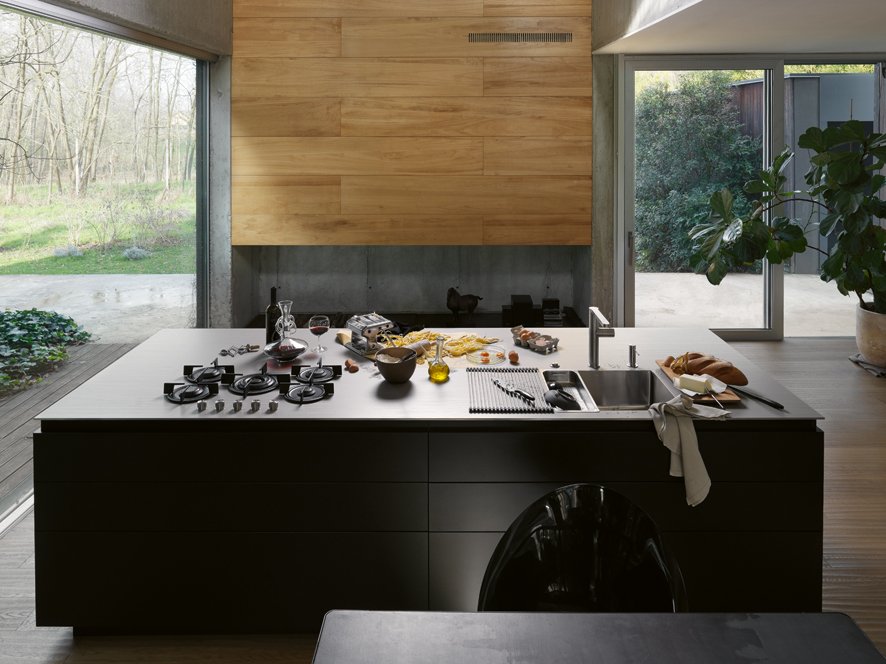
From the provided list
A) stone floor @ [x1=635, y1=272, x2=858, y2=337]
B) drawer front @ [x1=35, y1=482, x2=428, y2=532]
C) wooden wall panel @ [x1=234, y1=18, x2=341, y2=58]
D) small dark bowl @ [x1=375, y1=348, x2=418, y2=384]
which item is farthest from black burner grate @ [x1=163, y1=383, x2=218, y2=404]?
stone floor @ [x1=635, y1=272, x2=858, y2=337]

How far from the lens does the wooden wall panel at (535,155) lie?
5930 mm

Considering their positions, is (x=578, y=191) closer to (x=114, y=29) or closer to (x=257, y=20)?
(x=257, y=20)

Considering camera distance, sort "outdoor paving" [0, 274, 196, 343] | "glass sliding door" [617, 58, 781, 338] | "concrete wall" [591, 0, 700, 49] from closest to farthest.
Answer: "outdoor paving" [0, 274, 196, 343], "concrete wall" [591, 0, 700, 49], "glass sliding door" [617, 58, 781, 338]

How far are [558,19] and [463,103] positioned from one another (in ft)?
2.83

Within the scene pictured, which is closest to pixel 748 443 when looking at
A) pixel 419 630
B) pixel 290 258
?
pixel 419 630

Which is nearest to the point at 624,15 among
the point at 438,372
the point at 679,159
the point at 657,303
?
the point at 679,159

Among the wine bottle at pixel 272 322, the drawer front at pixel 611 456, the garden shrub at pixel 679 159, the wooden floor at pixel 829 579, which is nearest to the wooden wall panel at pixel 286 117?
the garden shrub at pixel 679 159

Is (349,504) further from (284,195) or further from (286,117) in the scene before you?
(286,117)

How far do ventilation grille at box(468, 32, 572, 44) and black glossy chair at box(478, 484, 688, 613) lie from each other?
4.55 metres

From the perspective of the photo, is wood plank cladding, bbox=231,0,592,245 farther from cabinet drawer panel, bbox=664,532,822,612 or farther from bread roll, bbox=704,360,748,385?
cabinet drawer panel, bbox=664,532,822,612

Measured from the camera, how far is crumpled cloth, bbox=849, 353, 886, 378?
6.20 m

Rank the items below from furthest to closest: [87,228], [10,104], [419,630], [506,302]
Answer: [506,302], [87,228], [10,104], [419,630]

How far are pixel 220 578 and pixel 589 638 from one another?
1.62 meters

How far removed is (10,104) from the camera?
3.79 metres
